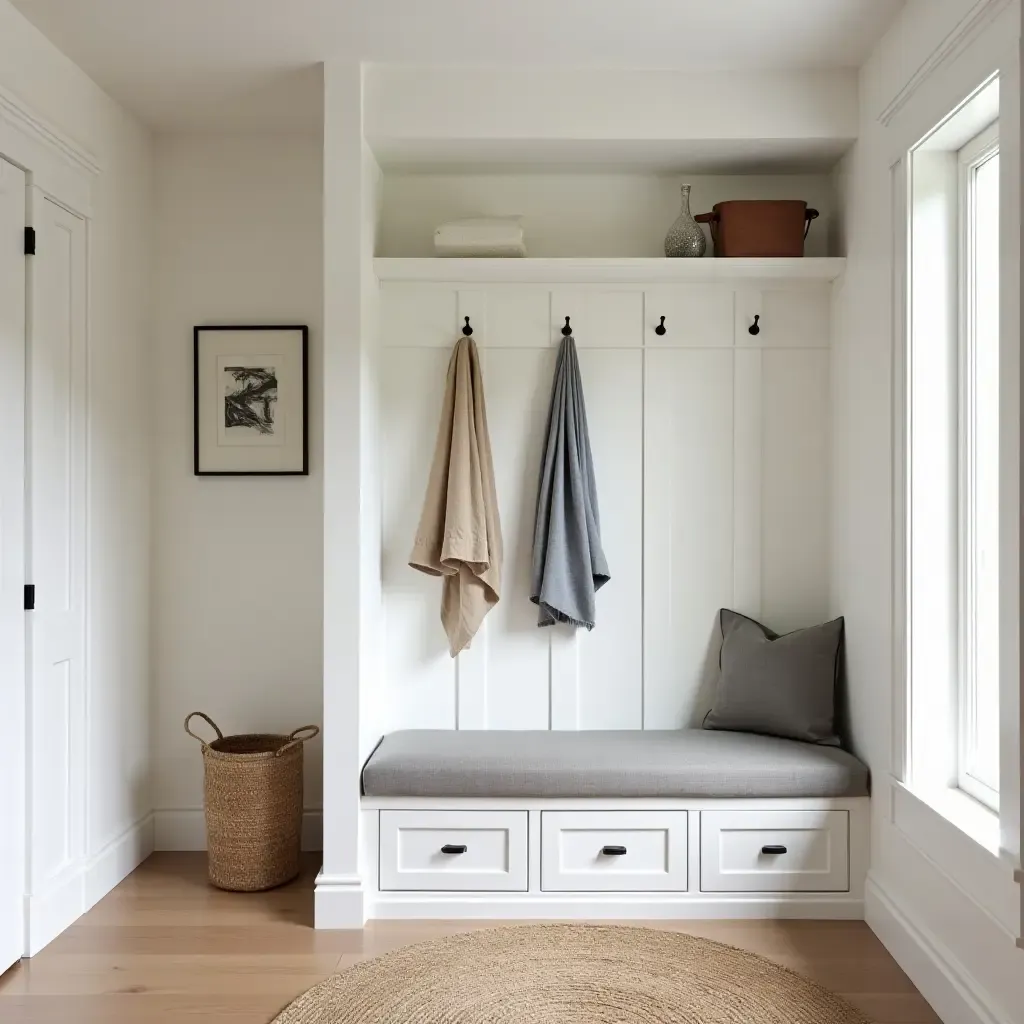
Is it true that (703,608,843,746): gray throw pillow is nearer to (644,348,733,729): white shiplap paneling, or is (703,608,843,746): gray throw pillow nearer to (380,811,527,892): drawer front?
(644,348,733,729): white shiplap paneling

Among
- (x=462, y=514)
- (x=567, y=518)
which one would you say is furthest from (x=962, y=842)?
(x=462, y=514)

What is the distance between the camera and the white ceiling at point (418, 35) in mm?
2654

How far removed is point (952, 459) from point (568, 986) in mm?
1649

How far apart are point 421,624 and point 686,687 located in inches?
36.4

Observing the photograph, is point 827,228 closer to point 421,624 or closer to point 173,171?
point 421,624

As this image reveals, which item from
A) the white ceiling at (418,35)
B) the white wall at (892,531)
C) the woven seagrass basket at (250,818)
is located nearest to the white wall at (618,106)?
the white ceiling at (418,35)

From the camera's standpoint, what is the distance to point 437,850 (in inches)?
118

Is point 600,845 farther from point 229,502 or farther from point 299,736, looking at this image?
point 229,502

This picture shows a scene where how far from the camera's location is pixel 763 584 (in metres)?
3.43

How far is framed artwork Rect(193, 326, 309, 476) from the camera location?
11.6 ft

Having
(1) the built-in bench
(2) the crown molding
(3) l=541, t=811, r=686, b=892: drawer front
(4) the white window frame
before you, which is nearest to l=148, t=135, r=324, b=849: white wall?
(1) the built-in bench

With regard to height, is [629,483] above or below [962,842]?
above

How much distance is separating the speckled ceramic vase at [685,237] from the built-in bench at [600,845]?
1.61 metres

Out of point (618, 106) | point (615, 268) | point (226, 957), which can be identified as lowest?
point (226, 957)
